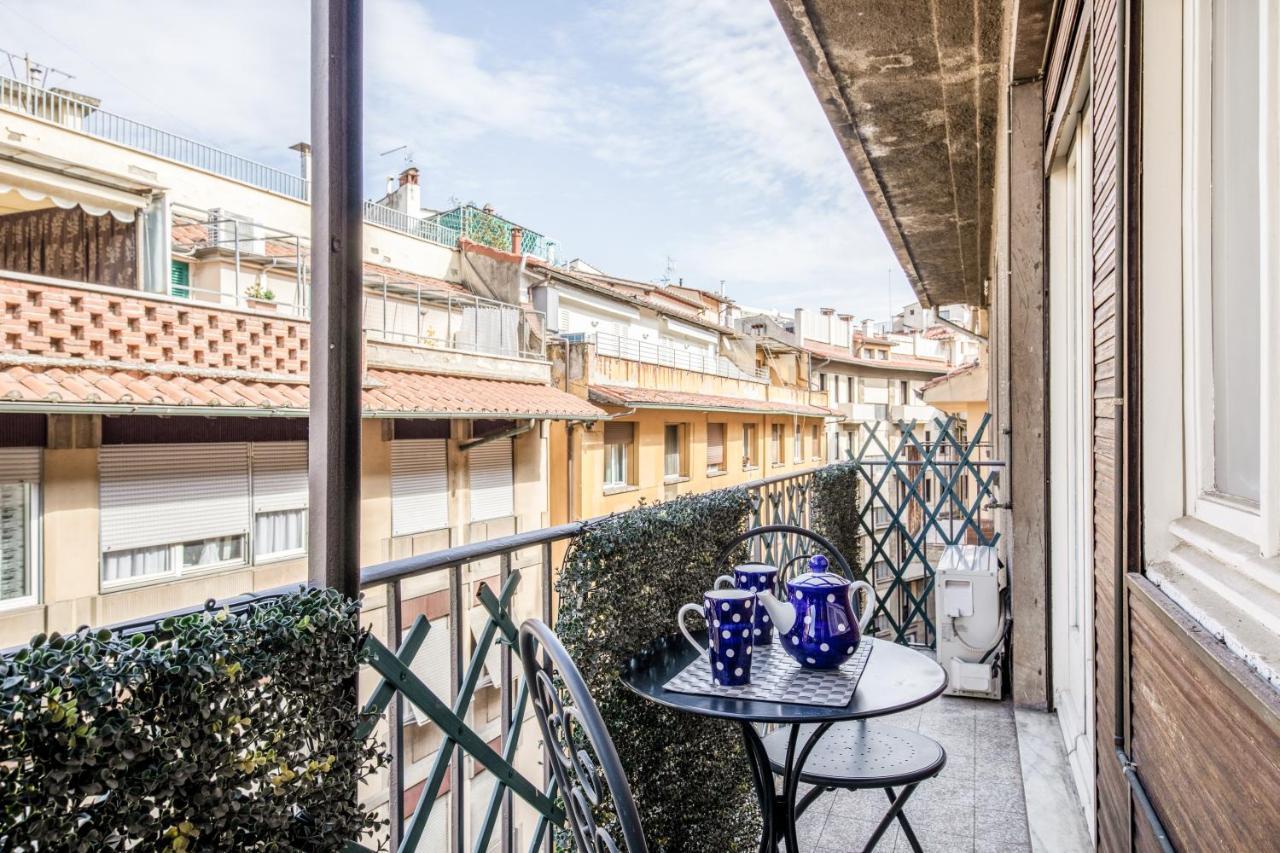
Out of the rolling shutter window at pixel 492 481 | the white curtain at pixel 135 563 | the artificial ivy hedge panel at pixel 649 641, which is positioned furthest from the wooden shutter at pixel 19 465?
the artificial ivy hedge panel at pixel 649 641

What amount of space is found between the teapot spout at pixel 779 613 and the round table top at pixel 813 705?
0.18m

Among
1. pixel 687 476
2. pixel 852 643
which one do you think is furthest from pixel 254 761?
pixel 687 476

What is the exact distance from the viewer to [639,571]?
184 cm

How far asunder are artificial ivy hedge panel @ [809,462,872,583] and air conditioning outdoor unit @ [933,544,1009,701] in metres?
0.56

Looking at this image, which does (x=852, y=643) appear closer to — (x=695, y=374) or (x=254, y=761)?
(x=254, y=761)

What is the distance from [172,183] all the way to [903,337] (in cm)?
2925

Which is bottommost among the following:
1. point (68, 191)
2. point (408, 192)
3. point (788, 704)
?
point (788, 704)

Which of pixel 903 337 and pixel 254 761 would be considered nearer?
pixel 254 761

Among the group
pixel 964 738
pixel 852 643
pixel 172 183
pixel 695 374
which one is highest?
pixel 172 183

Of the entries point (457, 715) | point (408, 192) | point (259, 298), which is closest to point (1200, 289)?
point (457, 715)

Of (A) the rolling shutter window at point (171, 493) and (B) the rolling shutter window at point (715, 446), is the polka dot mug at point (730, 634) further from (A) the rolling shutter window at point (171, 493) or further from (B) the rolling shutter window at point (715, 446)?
(B) the rolling shutter window at point (715, 446)

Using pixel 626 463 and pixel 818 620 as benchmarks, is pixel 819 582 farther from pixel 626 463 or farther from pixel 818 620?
pixel 626 463

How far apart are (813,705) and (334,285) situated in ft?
3.49

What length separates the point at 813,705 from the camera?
4.32 ft
